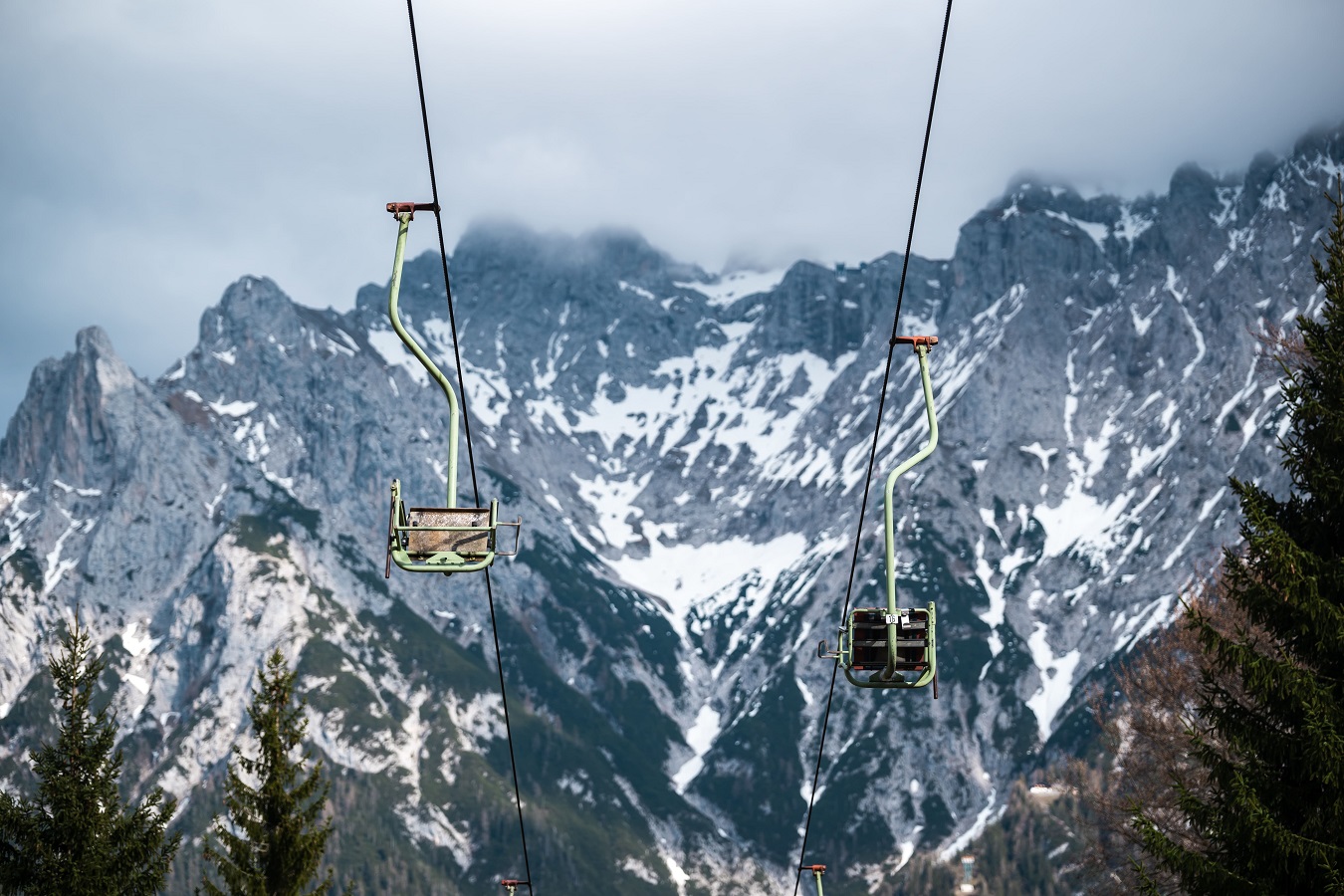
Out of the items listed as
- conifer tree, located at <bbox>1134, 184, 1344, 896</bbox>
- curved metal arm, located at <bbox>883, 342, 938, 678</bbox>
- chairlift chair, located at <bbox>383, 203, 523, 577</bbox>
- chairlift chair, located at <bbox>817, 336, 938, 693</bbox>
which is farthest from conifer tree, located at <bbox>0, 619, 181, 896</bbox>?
conifer tree, located at <bbox>1134, 184, 1344, 896</bbox>

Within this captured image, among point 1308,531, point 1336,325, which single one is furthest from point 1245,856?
point 1336,325

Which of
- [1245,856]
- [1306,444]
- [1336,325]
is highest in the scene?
[1336,325]

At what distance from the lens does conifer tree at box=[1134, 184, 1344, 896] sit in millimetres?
20219

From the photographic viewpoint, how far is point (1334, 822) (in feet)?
66.4

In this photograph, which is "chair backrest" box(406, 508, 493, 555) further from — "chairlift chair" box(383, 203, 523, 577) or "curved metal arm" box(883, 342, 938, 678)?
"curved metal arm" box(883, 342, 938, 678)

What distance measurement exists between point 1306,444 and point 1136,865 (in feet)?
20.2

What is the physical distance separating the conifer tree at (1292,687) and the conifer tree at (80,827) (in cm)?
2050

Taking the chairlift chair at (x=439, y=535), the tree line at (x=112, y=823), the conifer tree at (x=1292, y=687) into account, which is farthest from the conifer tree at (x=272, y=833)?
the conifer tree at (x=1292, y=687)

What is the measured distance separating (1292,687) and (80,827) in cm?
2323

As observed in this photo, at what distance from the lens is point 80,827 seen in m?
32.4

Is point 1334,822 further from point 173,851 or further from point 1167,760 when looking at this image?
point 1167,760

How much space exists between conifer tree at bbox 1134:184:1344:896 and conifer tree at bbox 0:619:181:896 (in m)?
20.5

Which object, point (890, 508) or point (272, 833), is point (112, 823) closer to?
point (272, 833)

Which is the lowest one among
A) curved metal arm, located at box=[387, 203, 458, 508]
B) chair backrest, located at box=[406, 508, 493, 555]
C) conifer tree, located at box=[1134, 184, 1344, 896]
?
conifer tree, located at box=[1134, 184, 1344, 896]
